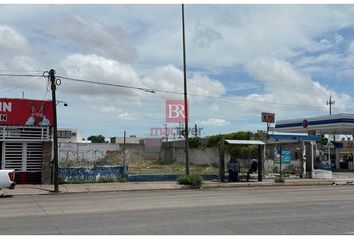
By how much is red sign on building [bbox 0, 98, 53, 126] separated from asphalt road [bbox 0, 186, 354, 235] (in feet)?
32.9

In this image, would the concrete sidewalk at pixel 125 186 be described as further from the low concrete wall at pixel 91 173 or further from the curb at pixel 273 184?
the low concrete wall at pixel 91 173

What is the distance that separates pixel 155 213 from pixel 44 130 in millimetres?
15314

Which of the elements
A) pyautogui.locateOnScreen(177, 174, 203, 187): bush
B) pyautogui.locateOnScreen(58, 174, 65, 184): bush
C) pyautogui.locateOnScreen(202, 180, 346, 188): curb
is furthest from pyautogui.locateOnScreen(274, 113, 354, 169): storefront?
pyautogui.locateOnScreen(58, 174, 65, 184): bush

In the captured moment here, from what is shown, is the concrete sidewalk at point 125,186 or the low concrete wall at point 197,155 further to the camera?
the low concrete wall at point 197,155

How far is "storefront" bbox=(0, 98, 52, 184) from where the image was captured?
27000mm

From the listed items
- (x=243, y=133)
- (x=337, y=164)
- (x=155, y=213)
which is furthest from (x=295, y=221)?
(x=243, y=133)

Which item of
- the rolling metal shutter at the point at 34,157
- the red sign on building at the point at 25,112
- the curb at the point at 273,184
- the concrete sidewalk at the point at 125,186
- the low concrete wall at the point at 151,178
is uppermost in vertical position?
the red sign on building at the point at 25,112

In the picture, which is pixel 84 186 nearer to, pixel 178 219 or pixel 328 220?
pixel 178 219

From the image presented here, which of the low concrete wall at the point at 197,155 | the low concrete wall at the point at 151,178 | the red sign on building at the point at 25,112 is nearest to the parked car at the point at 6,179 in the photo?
the red sign on building at the point at 25,112

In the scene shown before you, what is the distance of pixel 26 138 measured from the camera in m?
27.4

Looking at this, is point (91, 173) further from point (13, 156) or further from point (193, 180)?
point (193, 180)

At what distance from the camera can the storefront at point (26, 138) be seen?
88.6 feet

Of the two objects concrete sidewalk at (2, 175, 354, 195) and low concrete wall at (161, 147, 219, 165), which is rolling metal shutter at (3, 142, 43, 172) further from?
low concrete wall at (161, 147, 219, 165)

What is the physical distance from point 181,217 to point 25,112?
54.7 ft
